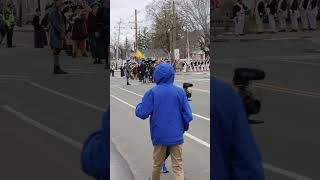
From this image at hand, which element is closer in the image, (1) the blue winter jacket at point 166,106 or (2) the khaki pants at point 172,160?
(1) the blue winter jacket at point 166,106

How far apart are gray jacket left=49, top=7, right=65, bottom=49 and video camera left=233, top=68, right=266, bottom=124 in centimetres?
49

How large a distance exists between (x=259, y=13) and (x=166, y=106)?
5.34 feet

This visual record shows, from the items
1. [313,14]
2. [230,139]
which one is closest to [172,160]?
[313,14]

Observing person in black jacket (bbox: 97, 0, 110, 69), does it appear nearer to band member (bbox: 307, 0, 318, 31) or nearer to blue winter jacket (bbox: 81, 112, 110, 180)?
blue winter jacket (bbox: 81, 112, 110, 180)

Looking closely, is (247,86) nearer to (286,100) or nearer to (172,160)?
(286,100)

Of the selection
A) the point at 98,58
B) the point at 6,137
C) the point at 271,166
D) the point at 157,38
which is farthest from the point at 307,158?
the point at 157,38

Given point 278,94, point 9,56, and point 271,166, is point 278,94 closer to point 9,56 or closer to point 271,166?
point 271,166

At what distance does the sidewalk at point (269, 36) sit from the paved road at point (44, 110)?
0.33m

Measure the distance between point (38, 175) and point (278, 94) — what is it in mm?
676

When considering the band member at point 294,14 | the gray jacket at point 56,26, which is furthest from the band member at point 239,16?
the gray jacket at point 56,26

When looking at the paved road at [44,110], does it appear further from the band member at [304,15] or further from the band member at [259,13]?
the band member at [304,15]

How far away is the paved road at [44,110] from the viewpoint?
121 centimetres

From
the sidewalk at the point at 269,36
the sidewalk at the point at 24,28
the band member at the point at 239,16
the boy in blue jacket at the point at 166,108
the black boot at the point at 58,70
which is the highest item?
the band member at the point at 239,16

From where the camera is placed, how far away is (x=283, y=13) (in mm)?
1227
